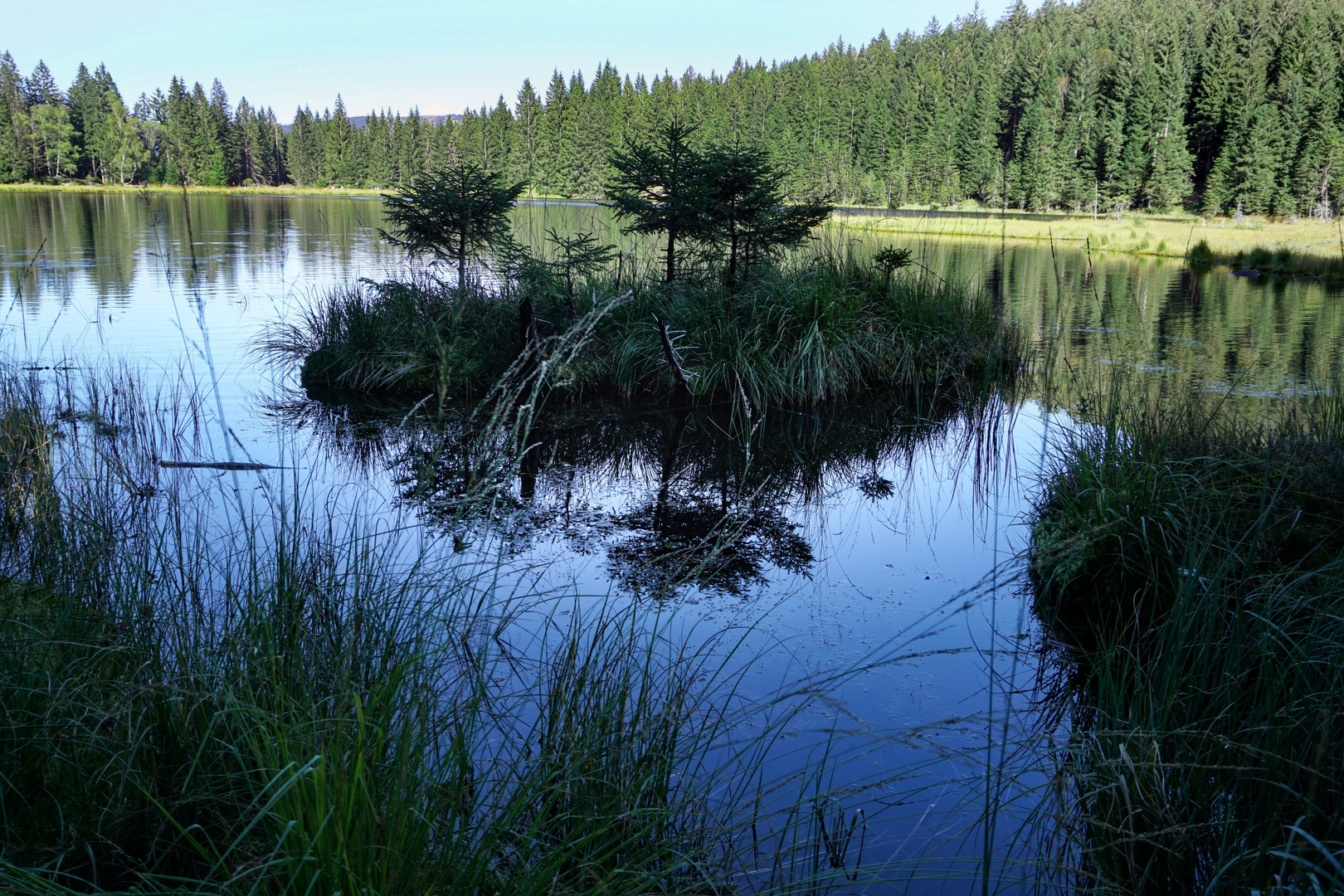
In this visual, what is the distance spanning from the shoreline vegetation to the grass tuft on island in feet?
15.6

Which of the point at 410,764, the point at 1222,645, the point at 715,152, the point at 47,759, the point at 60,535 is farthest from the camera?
the point at 715,152

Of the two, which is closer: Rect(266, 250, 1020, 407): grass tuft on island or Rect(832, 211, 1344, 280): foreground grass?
Rect(266, 250, 1020, 407): grass tuft on island

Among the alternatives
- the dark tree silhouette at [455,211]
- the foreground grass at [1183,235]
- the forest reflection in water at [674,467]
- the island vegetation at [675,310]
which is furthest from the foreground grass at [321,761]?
the foreground grass at [1183,235]

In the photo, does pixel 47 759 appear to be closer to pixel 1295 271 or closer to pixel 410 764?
pixel 410 764

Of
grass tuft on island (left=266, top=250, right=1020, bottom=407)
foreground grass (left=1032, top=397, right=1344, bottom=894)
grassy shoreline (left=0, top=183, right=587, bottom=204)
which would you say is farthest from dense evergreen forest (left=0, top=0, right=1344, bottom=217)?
foreground grass (left=1032, top=397, right=1344, bottom=894)

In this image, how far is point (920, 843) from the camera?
2.38 metres

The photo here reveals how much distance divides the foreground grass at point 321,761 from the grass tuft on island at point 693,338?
536 centimetres

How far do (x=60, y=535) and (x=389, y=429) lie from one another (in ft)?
12.8

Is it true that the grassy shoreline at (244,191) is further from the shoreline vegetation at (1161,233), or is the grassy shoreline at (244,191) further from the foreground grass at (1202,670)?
the foreground grass at (1202,670)

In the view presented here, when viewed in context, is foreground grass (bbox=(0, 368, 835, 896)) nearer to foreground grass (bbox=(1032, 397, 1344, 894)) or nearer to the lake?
the lake

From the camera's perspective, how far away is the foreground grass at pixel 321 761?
1.55 m

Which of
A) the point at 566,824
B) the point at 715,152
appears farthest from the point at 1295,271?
the point at 566,824

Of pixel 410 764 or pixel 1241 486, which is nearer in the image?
pixel 410 764

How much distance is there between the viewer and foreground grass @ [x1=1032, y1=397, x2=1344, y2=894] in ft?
6.07
